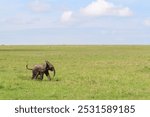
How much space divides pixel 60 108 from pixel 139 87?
364 inches

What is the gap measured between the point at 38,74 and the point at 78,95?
18.6ft

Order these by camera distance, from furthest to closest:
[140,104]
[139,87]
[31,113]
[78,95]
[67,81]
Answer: [67,81], [139,87], [78,95], [140,104], [31,113]

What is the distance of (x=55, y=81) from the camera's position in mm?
22719

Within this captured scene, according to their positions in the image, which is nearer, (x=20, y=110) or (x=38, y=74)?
(x=20, y=110)

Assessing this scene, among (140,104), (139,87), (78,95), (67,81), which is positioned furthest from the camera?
(67,81)

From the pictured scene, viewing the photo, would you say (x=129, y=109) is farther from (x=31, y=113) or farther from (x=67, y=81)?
(x=67, y=81)

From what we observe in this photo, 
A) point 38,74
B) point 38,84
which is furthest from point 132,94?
point 38,74

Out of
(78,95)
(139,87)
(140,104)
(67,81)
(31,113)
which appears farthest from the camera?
(67,81)

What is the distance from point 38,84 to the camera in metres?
21.0

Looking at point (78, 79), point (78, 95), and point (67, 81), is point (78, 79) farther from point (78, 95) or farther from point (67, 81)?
point (78, 95)

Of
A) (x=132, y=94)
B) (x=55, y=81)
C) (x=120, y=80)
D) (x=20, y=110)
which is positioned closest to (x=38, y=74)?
(x=55, y=81)

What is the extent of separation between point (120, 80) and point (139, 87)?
304cm

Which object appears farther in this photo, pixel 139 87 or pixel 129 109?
pixel 139 87

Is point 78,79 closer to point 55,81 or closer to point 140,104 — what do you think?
point 55,81
